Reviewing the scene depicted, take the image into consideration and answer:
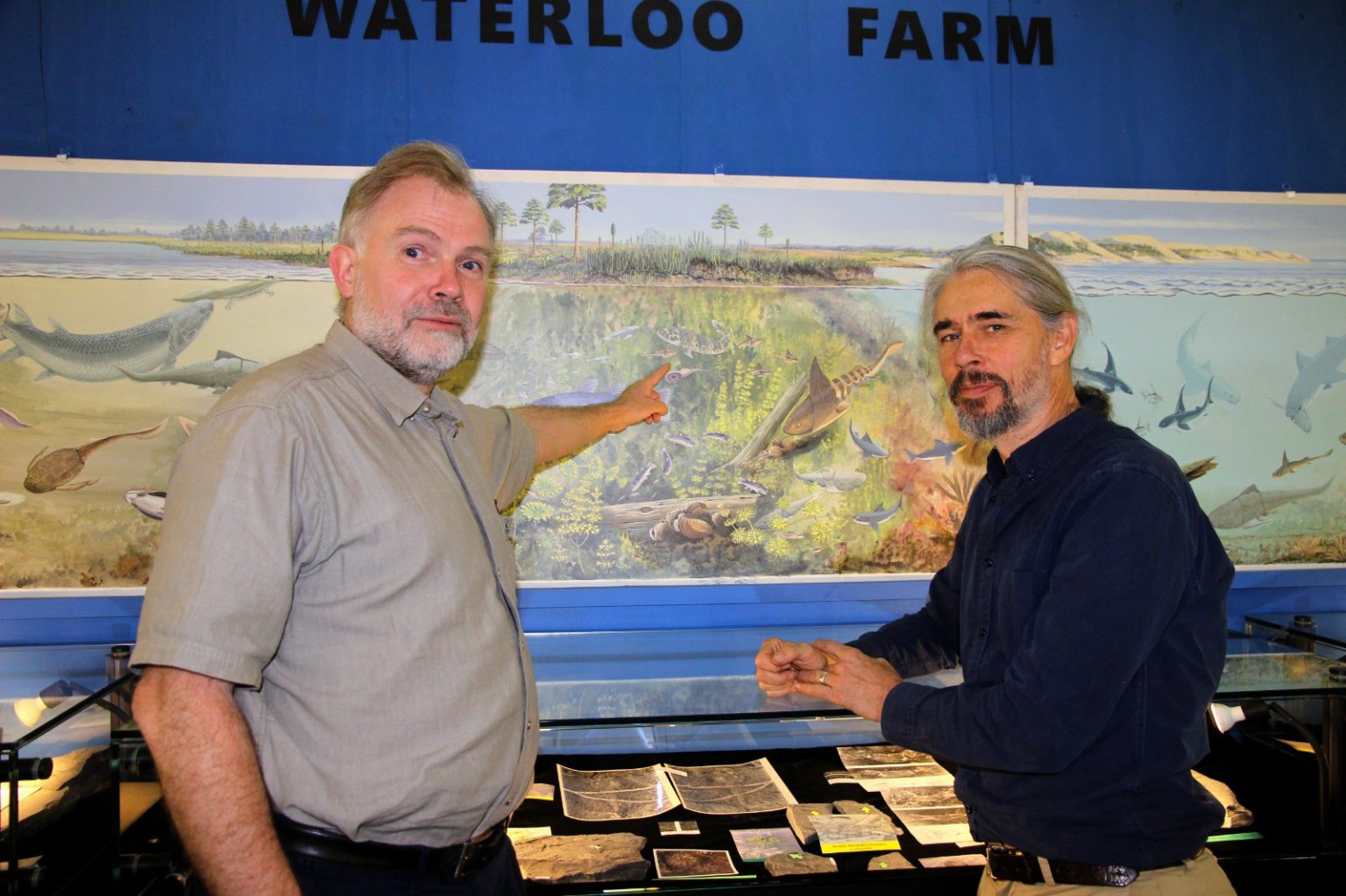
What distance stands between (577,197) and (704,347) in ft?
2.24

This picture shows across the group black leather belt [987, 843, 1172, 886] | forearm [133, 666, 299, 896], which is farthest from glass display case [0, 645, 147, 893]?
black leather belt [987, 843, 1172, 886]

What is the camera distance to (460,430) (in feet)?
7.45

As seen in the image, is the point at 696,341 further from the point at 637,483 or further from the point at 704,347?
the point at 637,483

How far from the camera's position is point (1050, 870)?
184 cm

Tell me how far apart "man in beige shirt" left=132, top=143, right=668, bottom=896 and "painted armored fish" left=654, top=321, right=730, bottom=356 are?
138 centimetres

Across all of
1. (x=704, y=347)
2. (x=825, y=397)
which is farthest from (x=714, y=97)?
(x=825, y=397)

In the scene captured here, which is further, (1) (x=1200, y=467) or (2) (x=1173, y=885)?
(1) (x=1200, y=467)

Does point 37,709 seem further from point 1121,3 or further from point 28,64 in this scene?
point 1121,3

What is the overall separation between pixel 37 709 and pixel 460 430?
113 cm

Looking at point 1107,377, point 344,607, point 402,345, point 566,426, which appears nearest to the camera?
point 344,607

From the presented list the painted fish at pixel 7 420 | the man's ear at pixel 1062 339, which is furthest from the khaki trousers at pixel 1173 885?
the painted fish at pixel 7 420

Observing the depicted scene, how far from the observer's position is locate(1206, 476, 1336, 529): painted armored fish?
12.0 ft

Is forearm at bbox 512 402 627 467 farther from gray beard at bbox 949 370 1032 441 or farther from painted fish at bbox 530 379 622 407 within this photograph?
gray beard at bbox 949 370 1032 441

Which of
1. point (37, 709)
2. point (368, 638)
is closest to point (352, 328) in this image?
point (368, 638)
